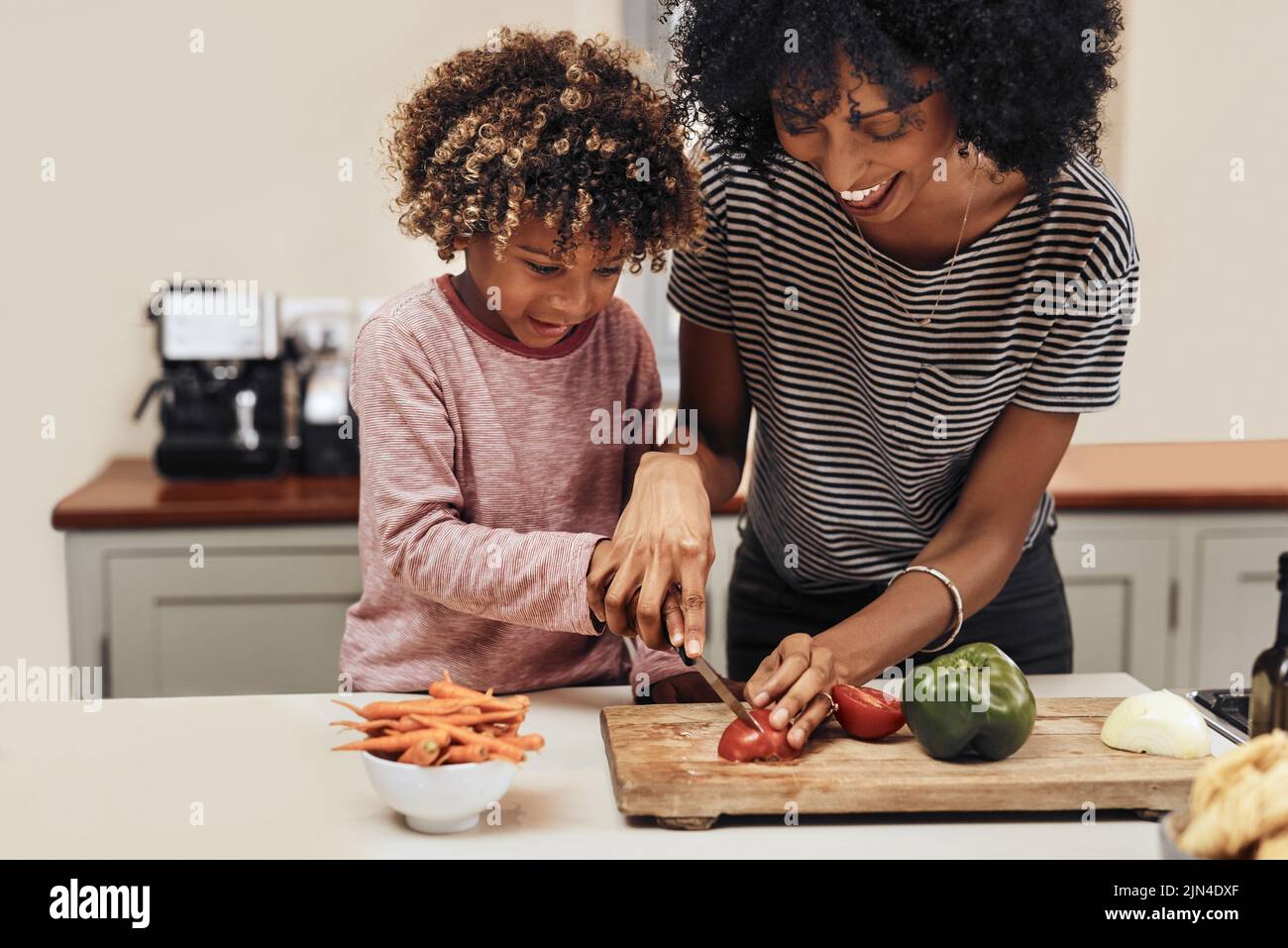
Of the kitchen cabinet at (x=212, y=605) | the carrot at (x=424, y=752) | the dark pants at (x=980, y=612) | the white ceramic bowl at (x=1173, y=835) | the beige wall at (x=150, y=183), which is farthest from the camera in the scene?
the beige wall at (x=150, y=183)

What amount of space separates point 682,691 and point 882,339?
0.45 meters

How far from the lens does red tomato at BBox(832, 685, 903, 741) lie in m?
1.17

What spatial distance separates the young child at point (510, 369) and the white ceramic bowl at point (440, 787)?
10.2 inches

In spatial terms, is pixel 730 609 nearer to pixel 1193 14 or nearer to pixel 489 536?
pixel 489 536

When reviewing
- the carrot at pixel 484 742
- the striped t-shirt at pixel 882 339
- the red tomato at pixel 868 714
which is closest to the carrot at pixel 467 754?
the carrot at pixel 484 742

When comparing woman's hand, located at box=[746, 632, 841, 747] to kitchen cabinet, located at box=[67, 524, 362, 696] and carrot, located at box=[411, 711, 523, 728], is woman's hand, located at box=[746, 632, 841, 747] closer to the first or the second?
carrot, located at box=[411, 711, 523, 728]

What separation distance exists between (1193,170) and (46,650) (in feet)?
8.76

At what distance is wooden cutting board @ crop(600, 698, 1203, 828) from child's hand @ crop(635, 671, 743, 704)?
0.62 ft

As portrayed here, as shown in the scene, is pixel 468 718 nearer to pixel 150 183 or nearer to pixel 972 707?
pixel 972 707

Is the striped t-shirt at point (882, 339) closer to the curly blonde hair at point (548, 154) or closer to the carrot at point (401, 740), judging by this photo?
the curly blonde hair at point (548, 154)

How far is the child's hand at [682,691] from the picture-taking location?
1.34 meters

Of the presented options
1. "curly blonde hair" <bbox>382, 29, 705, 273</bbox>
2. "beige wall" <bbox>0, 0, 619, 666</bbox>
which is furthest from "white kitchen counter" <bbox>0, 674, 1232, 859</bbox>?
"beige wall" <bbox>0, 0, 619, 666</bbox>

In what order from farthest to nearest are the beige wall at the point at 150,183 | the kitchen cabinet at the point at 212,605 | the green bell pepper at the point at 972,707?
the beige wall at the point at 150,183, the kitchen cabinet at the point at 212,605, the green bell pepper at the point at 972,707

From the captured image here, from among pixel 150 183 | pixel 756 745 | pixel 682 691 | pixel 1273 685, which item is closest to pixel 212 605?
pixel 150 183
